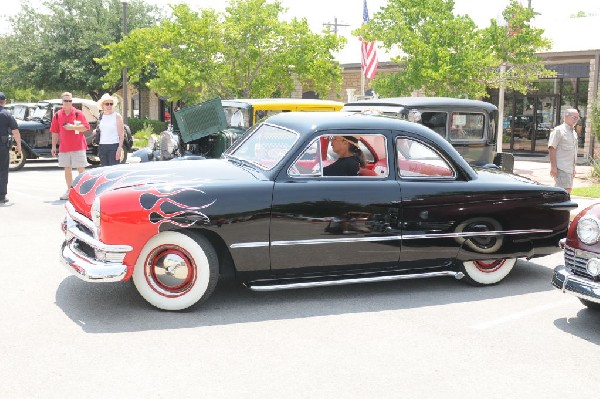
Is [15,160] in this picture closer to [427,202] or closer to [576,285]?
[427,202]

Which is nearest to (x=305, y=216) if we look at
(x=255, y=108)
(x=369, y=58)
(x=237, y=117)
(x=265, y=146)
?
(x=265, y=146)

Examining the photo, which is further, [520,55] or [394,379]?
[520,55]

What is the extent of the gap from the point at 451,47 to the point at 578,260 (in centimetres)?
1360

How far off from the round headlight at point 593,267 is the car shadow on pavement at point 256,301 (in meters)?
1.18

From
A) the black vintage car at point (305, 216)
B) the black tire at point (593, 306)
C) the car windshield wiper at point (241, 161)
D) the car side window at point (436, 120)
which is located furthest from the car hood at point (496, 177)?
the car side window at point (436, 120)

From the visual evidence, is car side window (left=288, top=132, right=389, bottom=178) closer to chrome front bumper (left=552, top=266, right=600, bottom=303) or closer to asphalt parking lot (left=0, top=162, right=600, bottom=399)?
asphalt parking lot (left=0, top=162, right=600, bottom=399)

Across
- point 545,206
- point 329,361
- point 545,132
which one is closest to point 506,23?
point 545,132

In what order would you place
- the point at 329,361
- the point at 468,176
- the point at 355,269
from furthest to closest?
1. the point at 468,176
2. the point at 355,269
3. the point at 329,361

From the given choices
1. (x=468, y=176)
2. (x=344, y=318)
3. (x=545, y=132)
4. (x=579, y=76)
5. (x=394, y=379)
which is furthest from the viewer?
(x=545, y=132)

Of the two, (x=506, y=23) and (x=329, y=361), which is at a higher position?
(x=506, y=23)

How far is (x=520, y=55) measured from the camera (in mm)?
17516

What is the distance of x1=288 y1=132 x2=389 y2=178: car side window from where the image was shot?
5.77 metres

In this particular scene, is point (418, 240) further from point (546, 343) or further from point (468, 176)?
point (546, 343)

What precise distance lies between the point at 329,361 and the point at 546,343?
1632 millimetres
